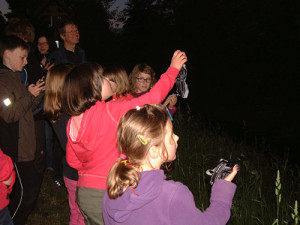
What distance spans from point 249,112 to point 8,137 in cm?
1091

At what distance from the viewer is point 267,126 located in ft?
33.0

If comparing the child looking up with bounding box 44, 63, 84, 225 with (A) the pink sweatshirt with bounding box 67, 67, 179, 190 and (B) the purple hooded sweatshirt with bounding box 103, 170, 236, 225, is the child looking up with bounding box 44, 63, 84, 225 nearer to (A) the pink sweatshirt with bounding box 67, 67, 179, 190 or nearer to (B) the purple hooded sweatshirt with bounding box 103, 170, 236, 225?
(A) the pink sweatshirt with bounding box 67, 67, 179, 190

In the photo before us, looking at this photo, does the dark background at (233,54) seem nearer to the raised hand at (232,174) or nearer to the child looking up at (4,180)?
the raised hand at (232,174)

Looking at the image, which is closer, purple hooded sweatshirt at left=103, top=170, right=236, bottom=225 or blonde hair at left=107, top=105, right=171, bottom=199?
purple hooded sweatshirt at left=103, top=170, right=236, bottom=225

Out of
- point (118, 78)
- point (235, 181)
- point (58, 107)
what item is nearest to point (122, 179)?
point (58, 107)

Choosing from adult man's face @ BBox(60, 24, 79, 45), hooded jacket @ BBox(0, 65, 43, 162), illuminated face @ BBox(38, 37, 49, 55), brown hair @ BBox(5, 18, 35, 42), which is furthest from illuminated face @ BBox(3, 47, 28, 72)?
illuminated face @ BBox(38, 37, 49, 55)

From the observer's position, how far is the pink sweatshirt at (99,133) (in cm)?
199

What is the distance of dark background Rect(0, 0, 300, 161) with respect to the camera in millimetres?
10727

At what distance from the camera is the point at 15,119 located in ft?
8.87

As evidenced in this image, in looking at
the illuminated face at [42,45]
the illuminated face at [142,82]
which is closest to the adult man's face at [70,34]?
the illuminated face at [42,45]

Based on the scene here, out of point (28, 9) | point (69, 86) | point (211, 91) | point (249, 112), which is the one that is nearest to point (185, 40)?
point (211, 91)

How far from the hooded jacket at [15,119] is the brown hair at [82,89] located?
898mm

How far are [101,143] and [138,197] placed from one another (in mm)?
730

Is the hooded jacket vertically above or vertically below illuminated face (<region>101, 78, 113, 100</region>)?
below
